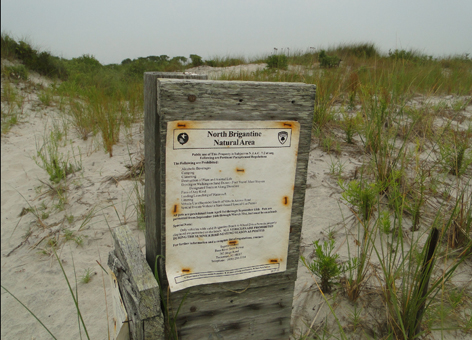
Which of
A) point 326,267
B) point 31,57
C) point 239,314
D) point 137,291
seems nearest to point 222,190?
point 137,291

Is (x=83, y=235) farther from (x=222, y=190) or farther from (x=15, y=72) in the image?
(x=15, y=72)

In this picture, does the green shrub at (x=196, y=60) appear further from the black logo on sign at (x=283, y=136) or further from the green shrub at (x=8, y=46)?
the black logo on sign at (x=283, y=136)

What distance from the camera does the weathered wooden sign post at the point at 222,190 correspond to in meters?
1.14

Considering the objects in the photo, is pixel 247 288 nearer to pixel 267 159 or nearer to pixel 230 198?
pixel 230 198

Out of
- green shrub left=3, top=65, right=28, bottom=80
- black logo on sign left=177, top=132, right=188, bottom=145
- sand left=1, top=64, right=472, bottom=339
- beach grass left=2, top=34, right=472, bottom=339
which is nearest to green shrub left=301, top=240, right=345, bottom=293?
beach grass left=2, top=34, right=472, bottom=339

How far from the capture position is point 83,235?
2.83 meters

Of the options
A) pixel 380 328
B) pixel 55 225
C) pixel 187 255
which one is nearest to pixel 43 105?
pixel 55 225

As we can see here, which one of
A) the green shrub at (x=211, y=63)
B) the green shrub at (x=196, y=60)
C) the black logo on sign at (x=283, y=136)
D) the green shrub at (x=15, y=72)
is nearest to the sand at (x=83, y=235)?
the black logo on sign at (x=283, y=136)

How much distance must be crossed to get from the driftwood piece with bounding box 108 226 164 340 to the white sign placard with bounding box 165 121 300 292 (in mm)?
100

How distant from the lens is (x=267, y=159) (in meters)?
1.24

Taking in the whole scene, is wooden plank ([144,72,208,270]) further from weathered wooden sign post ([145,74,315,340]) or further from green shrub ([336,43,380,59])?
green shrub ([336,43,380,59])

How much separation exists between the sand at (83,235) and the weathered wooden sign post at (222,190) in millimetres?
489

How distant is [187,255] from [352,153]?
295 centimetres

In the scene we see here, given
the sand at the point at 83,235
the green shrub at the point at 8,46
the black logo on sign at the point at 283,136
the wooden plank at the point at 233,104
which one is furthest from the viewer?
the green shrub at the point at 8,46
